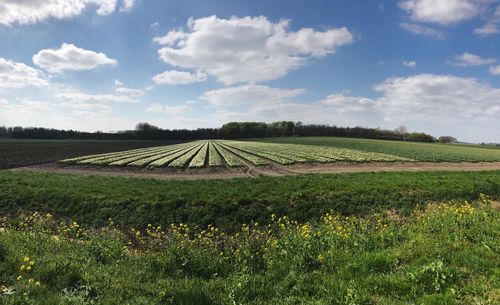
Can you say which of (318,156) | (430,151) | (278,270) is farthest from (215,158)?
(430,151)

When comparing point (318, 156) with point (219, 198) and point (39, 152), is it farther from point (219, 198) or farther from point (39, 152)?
point (39, 152)

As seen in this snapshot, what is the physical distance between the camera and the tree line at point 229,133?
14512cm

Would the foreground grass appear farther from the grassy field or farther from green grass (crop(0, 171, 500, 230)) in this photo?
the grassy field

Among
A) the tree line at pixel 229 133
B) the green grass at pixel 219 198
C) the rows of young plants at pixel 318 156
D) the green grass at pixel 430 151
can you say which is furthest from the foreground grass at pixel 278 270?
the tree line at pixel 229 133

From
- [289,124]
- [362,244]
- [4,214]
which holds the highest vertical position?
[289,124]

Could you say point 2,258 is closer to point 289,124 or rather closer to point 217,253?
point 217,253

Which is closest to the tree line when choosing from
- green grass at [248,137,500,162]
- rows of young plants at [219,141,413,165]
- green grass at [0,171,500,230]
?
green grass at [248,137,500,162]

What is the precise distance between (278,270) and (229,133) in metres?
160

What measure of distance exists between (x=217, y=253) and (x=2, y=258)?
168 inches

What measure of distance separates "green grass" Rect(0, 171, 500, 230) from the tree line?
137 meters

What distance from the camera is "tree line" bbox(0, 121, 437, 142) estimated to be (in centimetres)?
14512

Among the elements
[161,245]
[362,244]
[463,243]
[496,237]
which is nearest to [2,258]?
[161,245]

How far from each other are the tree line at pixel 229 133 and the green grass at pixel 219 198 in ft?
450

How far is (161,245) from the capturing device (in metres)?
8.88
